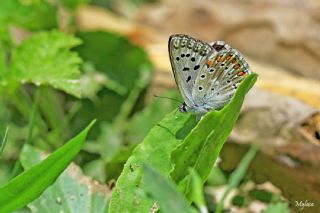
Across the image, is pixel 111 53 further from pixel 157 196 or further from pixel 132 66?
pixel 157 196

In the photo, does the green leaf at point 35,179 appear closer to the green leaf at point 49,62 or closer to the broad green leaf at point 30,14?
the green leaf at point 49,62

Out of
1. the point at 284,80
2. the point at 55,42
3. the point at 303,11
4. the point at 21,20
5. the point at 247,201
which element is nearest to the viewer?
the point at 247,201

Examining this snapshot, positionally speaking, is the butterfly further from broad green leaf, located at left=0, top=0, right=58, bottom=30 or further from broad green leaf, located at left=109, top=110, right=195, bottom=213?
broad green leaf, located at left=0, top=0, right=58, bottom=30

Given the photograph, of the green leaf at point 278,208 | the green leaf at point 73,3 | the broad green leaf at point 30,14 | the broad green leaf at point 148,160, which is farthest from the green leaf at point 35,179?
the green leaf at point 73,3

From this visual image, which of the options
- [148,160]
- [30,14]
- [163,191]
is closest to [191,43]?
[148,160]

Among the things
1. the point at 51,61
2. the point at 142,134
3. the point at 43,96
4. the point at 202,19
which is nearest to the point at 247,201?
the point at 142,134
